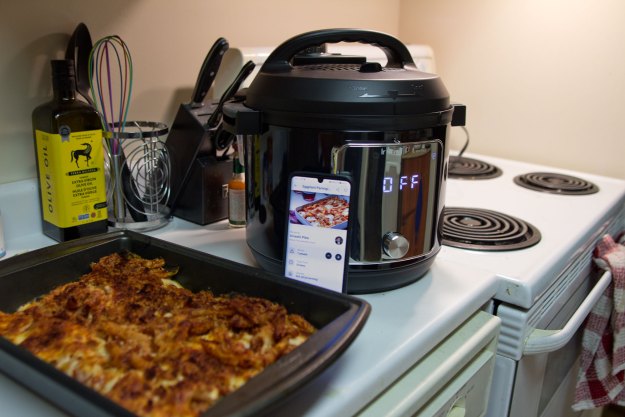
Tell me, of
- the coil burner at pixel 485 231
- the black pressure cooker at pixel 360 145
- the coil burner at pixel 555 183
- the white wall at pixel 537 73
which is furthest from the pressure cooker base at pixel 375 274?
the white wall at pixel 537 73

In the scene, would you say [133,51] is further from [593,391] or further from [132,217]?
[593,391]

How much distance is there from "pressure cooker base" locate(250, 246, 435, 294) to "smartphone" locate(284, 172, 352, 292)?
0.09ft

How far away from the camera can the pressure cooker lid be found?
0.65 m

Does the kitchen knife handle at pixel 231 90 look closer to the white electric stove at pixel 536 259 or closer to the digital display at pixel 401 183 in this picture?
the digital display at pixel 401 183

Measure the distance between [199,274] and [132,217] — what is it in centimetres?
28

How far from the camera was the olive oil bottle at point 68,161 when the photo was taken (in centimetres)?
81

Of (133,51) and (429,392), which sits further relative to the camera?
(133,51)

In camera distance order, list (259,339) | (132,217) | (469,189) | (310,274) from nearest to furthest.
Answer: (259,339) → (310,274) → (132,217) → (469,189)

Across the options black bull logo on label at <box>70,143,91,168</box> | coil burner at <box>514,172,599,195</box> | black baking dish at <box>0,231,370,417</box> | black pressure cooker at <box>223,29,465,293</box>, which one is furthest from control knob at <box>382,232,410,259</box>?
coil burner at <box>514,172,599,195</box>

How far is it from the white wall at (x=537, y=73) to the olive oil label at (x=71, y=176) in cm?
116

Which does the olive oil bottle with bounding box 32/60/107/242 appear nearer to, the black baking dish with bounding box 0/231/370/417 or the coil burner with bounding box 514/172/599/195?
the black baking dish with bounding box 0/231/370/417

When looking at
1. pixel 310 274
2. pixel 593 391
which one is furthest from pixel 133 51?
pixel 593 391

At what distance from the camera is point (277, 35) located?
1.31 metres

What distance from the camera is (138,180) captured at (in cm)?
99
